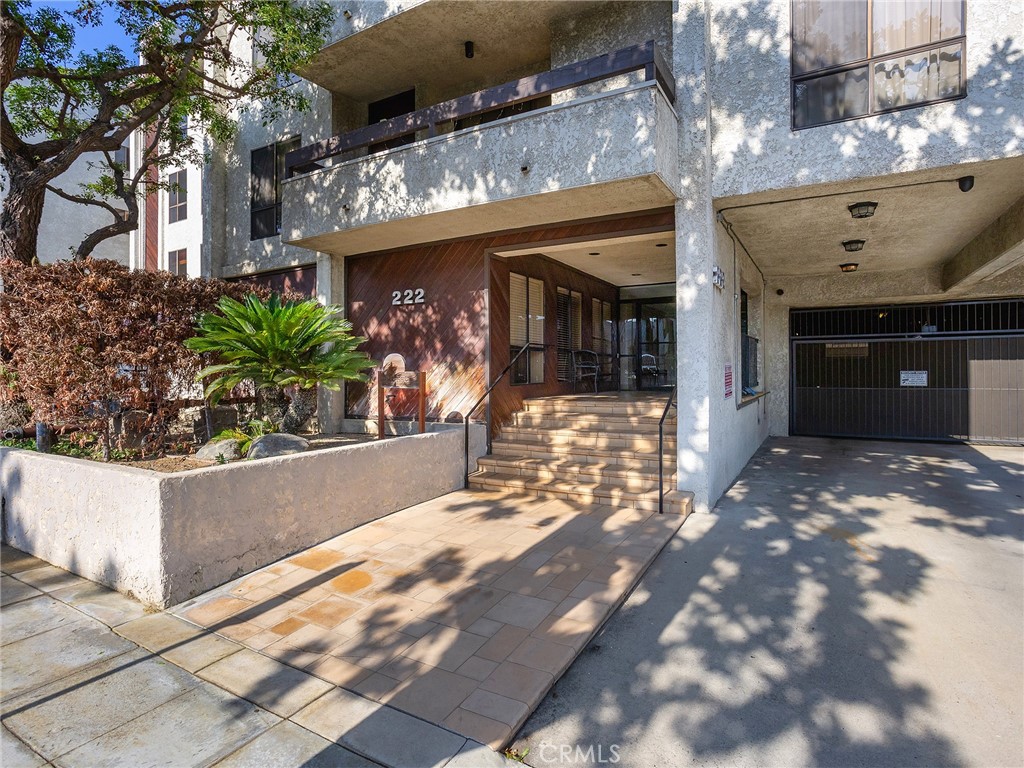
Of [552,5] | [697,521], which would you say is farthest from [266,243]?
[697,521]

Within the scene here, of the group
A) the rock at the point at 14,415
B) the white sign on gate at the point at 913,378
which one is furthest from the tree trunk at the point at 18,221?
the white sign on gate at the point at 913,378

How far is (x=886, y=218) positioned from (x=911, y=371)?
598 centimetres

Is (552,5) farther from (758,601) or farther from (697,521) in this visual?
(758,601)

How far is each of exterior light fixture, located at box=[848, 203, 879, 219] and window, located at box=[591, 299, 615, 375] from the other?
5.42m

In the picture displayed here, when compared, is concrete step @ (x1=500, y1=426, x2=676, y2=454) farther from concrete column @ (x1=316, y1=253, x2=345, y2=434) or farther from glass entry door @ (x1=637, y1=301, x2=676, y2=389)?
glass entry door @ (x1=637, y1=301, x2=676, y2=389)

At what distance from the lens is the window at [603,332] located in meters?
11.4

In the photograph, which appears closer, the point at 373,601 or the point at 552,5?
the point at 373,601

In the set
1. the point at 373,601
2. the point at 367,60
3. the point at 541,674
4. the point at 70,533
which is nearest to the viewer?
the point at 541,674

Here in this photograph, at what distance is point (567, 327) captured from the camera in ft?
33.4

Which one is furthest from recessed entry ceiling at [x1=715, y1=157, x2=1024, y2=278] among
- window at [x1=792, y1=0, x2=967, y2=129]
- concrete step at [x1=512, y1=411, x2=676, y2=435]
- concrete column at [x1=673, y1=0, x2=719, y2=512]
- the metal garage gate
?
concrete step at [x1=512, y1=411, x2=676, y2=435]

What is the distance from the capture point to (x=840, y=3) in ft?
18.4

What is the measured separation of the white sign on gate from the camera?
11270 millimetres

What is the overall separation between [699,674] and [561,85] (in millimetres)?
5625

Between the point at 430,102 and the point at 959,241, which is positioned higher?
the point at 430,102
